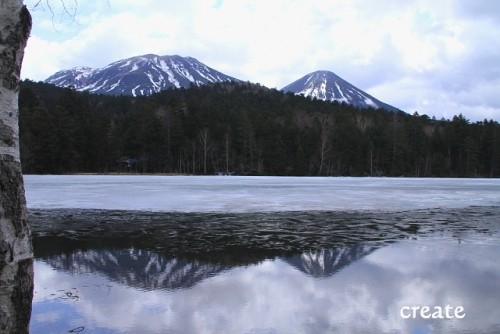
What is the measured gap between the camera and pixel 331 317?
4.86 metres

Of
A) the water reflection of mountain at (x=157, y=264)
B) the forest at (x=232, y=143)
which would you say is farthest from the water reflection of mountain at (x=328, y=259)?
the forest at (x=232, y=143)

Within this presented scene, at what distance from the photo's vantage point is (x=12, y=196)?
1935 mm

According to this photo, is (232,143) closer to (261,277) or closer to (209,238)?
(209,238)

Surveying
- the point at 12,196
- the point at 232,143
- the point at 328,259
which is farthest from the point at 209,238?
the point at 232,143

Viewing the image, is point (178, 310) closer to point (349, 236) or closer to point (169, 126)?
point (349, 236)

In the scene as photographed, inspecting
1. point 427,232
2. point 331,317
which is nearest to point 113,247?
point 331,317

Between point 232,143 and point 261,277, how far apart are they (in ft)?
263

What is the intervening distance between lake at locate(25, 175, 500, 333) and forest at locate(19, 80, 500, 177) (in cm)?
6558

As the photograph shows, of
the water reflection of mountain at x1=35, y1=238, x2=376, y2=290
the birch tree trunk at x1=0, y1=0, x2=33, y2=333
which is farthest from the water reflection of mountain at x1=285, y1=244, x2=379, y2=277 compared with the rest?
the birch tree trunk at x1=0, y1=0, x2=33, y2=333

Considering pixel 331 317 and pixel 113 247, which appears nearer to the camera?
pixel 331 317

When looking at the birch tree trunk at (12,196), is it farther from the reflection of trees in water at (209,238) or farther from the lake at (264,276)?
the reflection of trees in water at (209,238)

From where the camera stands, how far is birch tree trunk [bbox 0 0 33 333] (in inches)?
74.0

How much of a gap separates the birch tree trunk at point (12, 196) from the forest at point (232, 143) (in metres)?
72.3

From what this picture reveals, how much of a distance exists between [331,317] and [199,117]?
85.9 metres
